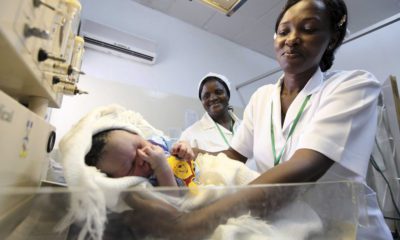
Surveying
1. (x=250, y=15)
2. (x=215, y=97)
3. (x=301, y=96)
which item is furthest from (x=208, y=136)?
(x=250, y=15)

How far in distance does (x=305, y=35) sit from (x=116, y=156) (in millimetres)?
643

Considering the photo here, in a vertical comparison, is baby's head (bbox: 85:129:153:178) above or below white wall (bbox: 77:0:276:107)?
below

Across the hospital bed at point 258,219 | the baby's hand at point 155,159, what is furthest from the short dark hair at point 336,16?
the baby's hand at point 155,159

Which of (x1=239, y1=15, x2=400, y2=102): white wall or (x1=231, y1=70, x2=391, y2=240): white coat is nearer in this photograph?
(x1=231, y1=70, x2=391, y2=240): white coat

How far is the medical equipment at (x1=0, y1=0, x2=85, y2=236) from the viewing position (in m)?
0.29

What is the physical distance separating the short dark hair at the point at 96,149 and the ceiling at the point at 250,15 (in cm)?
200

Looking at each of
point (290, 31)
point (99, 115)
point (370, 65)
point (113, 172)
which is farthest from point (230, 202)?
point (370, 65)

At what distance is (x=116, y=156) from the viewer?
550 mm

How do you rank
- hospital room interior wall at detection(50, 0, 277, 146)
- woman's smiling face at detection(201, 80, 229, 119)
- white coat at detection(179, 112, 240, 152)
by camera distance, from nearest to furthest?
1. white coat at detection(179, 112, 240, 152)
2. woman's smiling face at detection(201, 80, 229, 119)
3. hospital room interior wall at detection(50, 0, 277, 146)

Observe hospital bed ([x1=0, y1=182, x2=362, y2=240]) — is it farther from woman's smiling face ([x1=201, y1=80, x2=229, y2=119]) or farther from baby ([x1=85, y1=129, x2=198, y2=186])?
woman's smiling face ([x1=201, y1=80, x2=229, y2=119])

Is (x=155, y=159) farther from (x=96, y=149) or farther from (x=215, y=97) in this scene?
(x=215, y=97)

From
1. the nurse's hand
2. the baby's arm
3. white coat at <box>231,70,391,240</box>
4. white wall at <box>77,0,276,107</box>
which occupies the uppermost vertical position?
white wall at <box>77,0,276,107</box>

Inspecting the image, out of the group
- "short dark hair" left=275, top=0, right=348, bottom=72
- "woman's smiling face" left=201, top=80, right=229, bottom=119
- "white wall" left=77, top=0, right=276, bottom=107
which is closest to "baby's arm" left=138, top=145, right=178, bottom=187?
"short dark hair" left=275, top=0, right=348, bottom=72

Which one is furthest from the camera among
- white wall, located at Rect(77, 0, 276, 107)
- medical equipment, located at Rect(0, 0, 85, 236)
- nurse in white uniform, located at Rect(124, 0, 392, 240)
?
white wall, located at Rect(77, 0, 276, 107)
